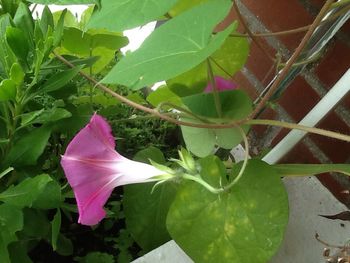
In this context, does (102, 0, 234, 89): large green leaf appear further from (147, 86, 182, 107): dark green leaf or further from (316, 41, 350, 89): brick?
(316, 41, 350, 89): brick

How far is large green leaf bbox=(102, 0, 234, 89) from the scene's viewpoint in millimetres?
500

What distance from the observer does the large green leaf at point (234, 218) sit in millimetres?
664

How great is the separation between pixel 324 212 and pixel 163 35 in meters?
0.45

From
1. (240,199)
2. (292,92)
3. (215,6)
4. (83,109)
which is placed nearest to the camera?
(215,6)

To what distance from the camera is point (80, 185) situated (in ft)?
1.88

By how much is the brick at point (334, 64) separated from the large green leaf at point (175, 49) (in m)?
0.41

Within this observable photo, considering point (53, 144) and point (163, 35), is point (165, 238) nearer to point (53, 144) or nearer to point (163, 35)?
point (53, 144)

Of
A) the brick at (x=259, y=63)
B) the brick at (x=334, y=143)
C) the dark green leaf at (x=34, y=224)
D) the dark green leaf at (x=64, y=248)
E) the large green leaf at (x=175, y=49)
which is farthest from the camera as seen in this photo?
the brick at (x=259, y=63)

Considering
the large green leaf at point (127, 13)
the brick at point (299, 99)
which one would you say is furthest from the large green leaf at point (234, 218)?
the brick at point (299, 99)

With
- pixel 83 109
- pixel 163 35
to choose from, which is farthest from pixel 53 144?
pixel 163 35

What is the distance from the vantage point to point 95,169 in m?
0.58

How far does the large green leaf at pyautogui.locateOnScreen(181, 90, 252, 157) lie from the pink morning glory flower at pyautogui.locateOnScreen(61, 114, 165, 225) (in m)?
0.18

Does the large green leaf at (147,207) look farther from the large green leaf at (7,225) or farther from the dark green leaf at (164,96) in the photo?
the large green leaf at (7,225)

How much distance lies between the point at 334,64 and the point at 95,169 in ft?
1.73
